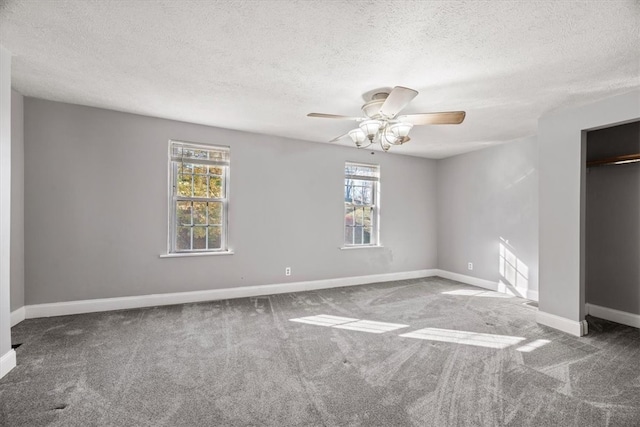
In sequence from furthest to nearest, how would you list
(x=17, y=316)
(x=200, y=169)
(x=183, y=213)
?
(x=200, y=169), (x=183, y=213), (x=17, y=316)

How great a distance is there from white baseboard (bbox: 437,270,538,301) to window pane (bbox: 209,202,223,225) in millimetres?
4409

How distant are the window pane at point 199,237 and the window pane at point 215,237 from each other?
0.22 ft

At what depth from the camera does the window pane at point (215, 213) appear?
434cm

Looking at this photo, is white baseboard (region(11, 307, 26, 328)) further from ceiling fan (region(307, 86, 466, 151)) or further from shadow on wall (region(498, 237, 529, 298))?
shadow on wall (region(498, 237, 529, 298))

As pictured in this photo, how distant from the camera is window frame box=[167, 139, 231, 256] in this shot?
4090 millimetres

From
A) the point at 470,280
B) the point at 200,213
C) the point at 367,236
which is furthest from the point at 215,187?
the point at 470,280

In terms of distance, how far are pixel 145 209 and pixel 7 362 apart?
6.65ft

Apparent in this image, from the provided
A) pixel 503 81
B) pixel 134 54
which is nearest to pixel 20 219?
pixel 134 54

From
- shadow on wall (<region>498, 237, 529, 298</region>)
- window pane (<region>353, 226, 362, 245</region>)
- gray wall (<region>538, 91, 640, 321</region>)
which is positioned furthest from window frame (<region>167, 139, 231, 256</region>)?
shadow on wall (<region>498, 237, 529, 298</region>)

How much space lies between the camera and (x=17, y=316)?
3244mm

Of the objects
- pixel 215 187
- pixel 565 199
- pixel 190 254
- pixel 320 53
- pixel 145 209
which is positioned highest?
pixel 320 53

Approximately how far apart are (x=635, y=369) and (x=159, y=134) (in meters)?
5.45

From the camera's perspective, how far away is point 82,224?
3627 mm

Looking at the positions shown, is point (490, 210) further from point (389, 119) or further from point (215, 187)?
point (215, 187)
